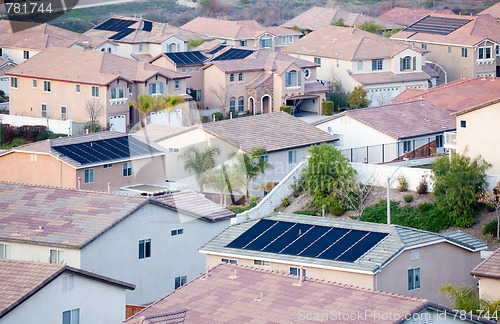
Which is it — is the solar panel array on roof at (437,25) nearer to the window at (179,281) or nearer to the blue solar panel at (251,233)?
the window at (179,281)

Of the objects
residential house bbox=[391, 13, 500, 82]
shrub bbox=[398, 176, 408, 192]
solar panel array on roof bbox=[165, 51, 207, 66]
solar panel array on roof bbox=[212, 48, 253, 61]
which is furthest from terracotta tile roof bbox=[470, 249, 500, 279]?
residential house bbox=[391, 13, 500, 82]

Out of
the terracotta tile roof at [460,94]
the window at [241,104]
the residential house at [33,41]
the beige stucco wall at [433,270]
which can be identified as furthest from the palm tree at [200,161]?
the residential house at [33,41]

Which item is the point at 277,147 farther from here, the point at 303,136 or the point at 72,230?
the point at 72,230

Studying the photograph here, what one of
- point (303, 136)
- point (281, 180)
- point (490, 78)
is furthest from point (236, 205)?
point (490, 78)

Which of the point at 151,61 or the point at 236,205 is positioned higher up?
the point at 151,61

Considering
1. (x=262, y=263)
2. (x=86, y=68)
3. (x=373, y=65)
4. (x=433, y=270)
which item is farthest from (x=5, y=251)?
(x=373, y=65)

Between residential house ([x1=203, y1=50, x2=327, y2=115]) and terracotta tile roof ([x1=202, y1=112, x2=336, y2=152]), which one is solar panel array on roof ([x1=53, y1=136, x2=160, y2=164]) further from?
residential house ([x1=203, y1=50, x2=327, y2=115])
